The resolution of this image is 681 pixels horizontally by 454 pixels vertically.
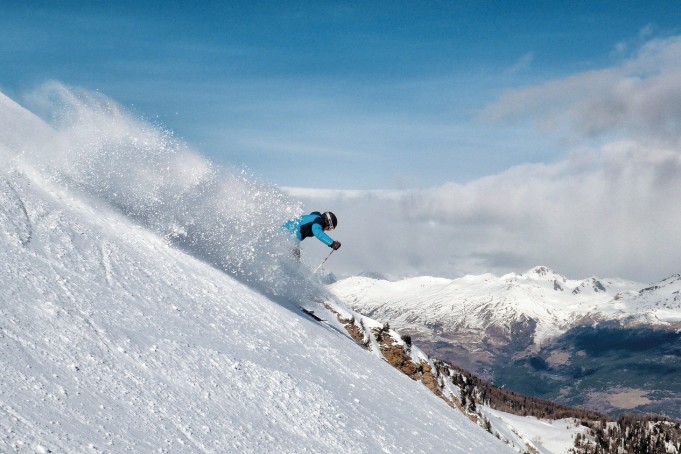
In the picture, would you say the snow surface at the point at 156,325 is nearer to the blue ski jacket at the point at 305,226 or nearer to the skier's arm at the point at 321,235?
the blue ski jacket at the point at 305,226

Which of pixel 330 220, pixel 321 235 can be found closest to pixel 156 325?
pixel 321 235

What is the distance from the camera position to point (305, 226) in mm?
23250

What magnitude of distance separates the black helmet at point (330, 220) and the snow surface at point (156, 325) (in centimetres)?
200

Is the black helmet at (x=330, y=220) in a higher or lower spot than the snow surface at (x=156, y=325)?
higher

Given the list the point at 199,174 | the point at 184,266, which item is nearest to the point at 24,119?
the point at 199,174

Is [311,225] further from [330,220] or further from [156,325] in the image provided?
[156,325]

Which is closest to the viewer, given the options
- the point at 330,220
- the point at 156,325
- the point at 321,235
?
the point at 156,325

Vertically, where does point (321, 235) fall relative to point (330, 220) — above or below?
below

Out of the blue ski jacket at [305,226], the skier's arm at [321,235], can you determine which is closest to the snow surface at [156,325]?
the blue ski jacket at [305,226]

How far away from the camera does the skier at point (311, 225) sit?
2284 cm

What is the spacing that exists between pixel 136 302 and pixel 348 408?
5.30 meters

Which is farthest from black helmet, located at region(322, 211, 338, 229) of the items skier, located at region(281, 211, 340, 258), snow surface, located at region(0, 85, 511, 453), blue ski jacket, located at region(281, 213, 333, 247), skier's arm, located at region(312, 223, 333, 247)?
snow surface, located at region(0, 85, 511, 453)

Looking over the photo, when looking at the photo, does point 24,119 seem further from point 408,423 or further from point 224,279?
point 408,423

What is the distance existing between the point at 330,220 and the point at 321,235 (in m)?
1.08
